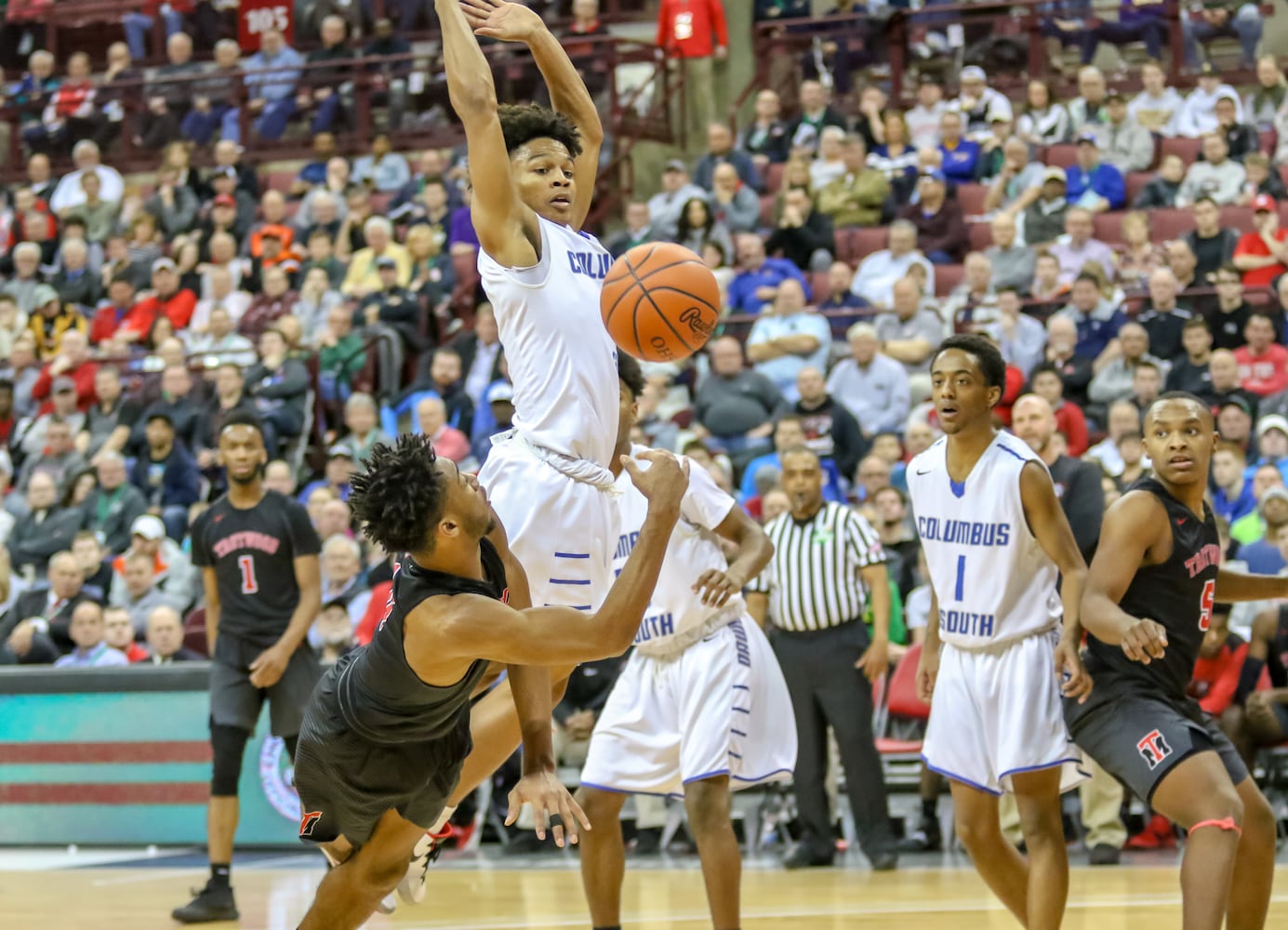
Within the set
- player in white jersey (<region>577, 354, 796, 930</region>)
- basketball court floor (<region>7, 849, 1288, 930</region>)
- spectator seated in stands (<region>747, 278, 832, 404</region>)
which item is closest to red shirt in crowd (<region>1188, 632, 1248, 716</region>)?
basketball court floor (<region>7, 849, 1288, 930</region>)

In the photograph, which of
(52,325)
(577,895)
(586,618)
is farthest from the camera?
(52,325)

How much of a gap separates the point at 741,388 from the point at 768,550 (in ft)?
19.8

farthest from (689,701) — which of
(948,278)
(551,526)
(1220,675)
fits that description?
(948,278)

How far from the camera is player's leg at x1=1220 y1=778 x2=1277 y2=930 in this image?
5422 mm

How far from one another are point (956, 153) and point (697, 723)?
361 inches

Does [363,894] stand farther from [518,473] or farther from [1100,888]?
[1100,888]

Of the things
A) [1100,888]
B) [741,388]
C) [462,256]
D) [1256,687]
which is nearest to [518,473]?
[1100,888]

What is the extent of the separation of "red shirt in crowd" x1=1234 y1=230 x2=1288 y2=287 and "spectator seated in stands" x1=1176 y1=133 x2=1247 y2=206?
2.93ft

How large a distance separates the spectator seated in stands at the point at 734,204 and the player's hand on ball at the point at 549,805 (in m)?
Result: 10.5

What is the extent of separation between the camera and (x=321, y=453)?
14.1m

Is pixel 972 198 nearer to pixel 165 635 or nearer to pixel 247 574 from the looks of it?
pixel 165 635

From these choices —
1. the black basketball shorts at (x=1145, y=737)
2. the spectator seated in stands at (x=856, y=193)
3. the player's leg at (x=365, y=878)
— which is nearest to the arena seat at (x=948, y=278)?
the spectator seated in stands at (x=856, y=193)

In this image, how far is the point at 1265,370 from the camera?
11398mm

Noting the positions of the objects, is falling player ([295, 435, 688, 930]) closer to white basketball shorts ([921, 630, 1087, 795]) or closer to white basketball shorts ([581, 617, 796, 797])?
white basketball shorts ([581, 617, 796, 797])
